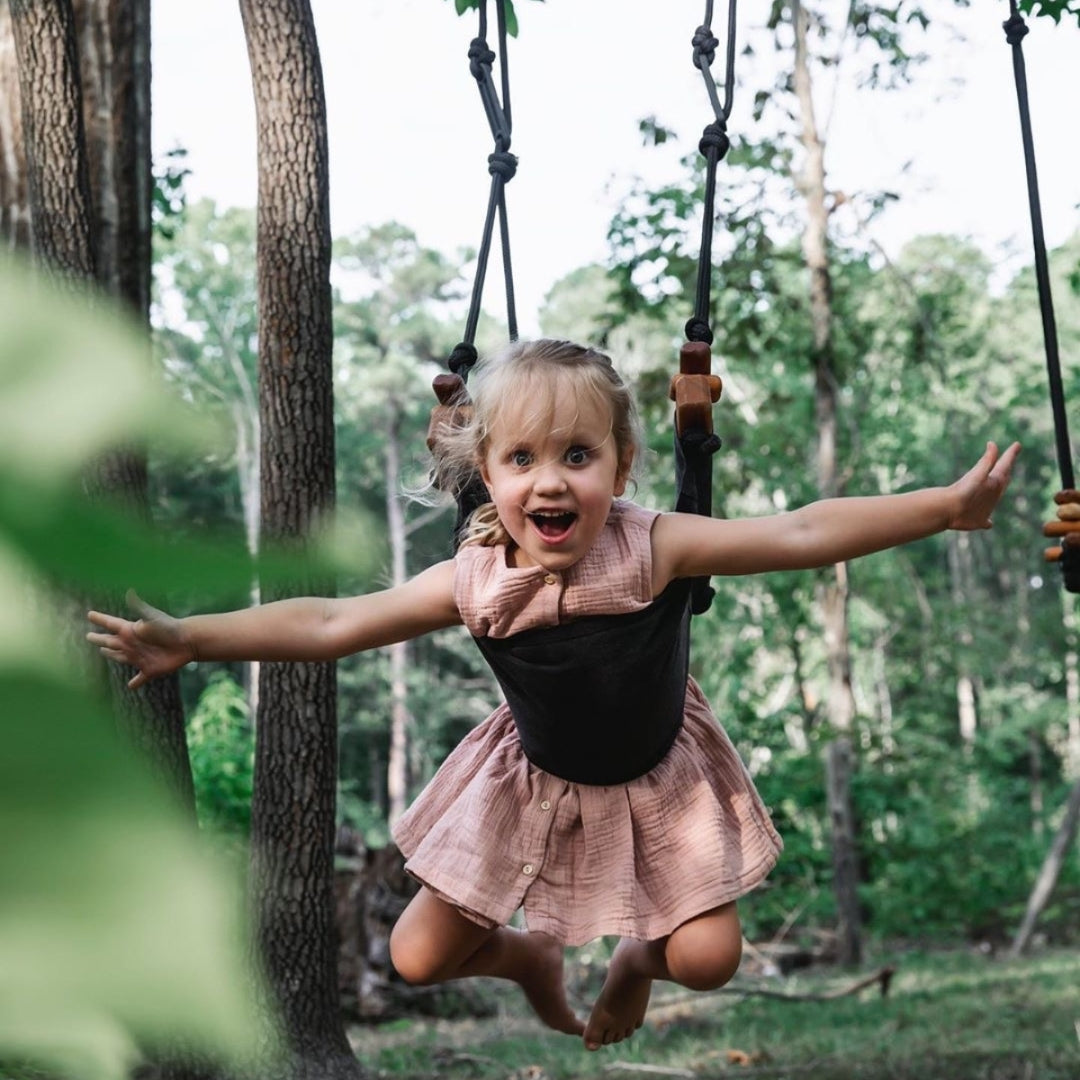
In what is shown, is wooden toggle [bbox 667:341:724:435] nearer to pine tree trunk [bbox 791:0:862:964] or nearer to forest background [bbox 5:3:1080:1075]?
forest background [bbox 5:3:1080:1075]

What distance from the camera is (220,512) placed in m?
0.27

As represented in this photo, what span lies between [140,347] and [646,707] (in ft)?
7.98

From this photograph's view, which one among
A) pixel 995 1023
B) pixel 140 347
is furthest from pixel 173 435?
pixel 995 1023

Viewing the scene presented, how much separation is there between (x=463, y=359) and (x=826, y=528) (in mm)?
891

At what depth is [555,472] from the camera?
2266mm

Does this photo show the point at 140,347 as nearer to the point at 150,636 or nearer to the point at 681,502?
the point at 150,636

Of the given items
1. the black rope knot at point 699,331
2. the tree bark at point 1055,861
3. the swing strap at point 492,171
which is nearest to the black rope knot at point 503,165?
the swing strap at point 492,171

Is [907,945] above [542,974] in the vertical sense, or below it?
below

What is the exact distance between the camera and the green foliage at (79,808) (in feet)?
0.61

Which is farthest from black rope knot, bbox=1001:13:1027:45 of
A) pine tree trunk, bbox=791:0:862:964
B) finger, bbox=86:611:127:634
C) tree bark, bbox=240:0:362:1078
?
pine tree trunk, bbox=791:0:862:964

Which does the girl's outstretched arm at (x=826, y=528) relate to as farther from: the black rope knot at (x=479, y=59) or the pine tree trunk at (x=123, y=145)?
the pine tree trunk at (x=123, y=145)

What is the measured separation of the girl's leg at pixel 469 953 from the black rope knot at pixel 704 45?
186 cm

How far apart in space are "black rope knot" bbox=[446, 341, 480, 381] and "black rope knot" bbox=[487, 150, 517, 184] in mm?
520

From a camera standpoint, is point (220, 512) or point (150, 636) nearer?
point (220, 512)
